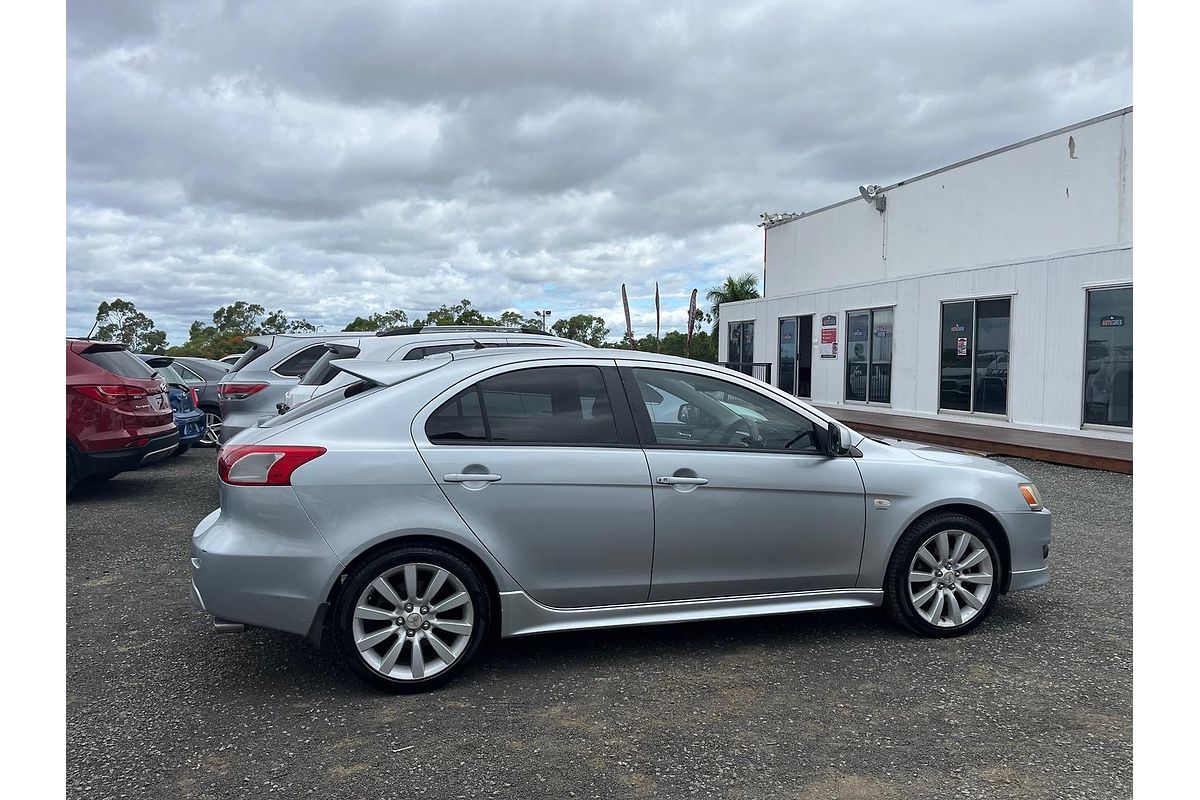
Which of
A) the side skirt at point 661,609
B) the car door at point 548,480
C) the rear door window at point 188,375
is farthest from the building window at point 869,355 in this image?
the car door at point 548,480

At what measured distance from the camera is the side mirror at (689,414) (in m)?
4.50

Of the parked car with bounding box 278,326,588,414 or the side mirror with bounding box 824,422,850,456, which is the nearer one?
the side mirror with bounding box 824,422,850,456

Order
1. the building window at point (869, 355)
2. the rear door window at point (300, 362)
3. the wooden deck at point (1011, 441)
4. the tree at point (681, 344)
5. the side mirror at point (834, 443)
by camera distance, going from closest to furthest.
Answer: the side mirror at point (834, 443) → the rear door window at point (300, 362) → the wooden deck at point (1011, 441) → the building window at point (869, 355) → the tree at point (681, 344)

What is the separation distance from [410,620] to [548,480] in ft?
2.90

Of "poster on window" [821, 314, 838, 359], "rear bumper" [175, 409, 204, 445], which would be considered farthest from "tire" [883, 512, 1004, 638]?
"poster on window" [821, 314, 838, 359]

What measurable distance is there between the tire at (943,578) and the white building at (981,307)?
9.92 meters

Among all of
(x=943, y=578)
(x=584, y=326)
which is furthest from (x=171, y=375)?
(x=584, y=326)

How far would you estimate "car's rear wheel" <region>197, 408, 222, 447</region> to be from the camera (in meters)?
12.9

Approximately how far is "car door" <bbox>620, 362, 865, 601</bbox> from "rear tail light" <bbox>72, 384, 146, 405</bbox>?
6320 millimetres

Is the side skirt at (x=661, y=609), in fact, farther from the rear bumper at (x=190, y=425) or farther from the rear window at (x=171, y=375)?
the rear window at (x=171, y=375)

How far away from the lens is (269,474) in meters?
3.82

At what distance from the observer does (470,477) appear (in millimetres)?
3979

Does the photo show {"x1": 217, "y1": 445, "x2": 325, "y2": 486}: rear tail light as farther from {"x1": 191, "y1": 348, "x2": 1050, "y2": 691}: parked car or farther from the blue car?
the blue car
